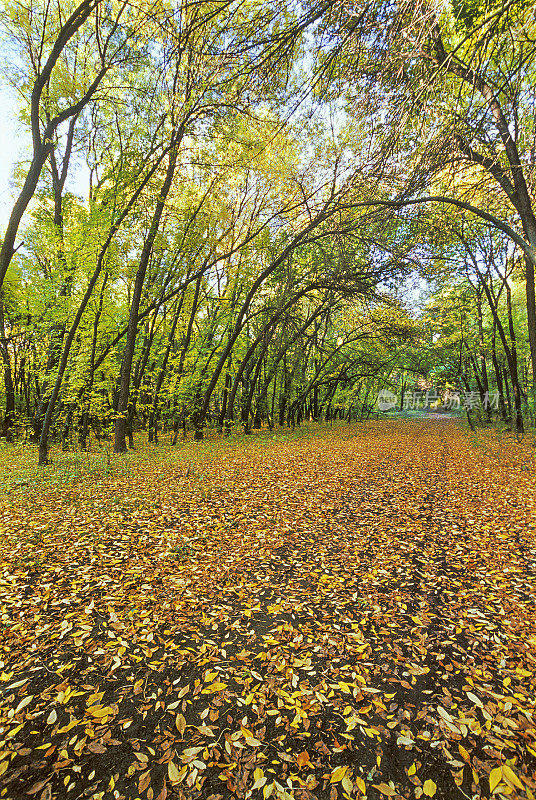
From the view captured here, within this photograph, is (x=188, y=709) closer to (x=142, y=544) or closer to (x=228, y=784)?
(x=228, y=784)

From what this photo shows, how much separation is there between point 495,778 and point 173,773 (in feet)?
6.47

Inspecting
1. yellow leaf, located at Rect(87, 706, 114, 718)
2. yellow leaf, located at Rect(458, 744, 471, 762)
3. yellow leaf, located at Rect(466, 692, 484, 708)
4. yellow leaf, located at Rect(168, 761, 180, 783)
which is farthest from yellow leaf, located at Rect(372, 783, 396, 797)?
yellow leaf, located at Rect(87, 706, 114, 718)

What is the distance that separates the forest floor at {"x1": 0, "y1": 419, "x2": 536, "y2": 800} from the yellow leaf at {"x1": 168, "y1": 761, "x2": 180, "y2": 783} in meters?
0.02

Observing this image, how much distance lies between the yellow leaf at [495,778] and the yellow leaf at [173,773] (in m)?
1.89

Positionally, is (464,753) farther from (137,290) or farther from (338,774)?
(137,290)

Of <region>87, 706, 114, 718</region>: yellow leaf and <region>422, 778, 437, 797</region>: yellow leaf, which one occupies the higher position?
<region>87, 706, 114, 718</region>: yellow leaf

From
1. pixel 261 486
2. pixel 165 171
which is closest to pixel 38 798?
pixel 261 486

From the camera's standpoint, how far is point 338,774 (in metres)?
2.08

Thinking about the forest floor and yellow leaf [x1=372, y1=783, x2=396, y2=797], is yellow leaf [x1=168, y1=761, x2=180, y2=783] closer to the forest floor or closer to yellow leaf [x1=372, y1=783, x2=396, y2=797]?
the forest floor

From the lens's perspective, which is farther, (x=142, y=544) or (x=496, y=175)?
(x=496, y=175)

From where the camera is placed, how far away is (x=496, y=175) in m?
7.07

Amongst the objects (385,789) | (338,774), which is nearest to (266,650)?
(338,774)

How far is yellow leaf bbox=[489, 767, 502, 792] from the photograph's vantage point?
1.95 metres

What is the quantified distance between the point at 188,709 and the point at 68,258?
41.6 feet
